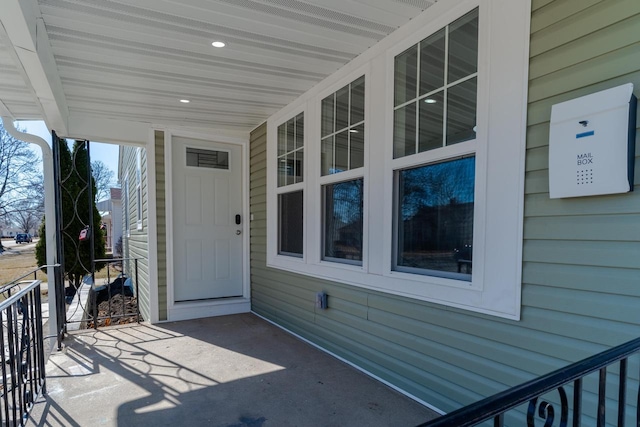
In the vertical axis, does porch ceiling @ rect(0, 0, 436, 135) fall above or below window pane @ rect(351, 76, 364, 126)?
above

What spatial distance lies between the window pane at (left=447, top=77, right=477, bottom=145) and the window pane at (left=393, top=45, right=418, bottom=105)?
0.32 metres

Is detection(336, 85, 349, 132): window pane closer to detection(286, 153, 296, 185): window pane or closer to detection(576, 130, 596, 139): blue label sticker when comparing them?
detection(286, 153, 296, 185): window pane

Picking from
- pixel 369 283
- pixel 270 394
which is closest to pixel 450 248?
pixel 369 283

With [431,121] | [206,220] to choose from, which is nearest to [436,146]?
[431,121]

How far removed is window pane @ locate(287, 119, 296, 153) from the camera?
3.76 metres

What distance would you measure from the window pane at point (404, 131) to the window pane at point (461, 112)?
283 millimetres

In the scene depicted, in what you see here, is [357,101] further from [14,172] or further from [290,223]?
[14,172]

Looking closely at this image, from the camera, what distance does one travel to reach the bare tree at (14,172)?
1441cm

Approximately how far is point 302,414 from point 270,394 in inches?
13.5

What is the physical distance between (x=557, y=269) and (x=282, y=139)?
119 inches

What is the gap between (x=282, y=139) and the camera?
396 centimetres

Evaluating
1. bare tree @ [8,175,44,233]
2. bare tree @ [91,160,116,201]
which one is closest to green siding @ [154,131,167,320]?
bare tree @ [8,175,44,233]

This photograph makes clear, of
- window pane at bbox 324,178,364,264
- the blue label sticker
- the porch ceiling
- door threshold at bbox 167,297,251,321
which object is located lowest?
door threshold at bbox 167,297,251,321

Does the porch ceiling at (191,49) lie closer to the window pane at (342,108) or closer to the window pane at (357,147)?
the window pane at (342,108)
